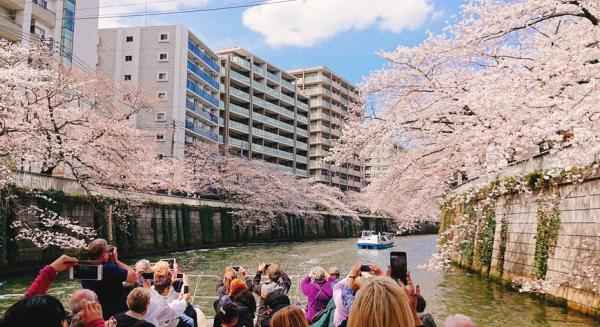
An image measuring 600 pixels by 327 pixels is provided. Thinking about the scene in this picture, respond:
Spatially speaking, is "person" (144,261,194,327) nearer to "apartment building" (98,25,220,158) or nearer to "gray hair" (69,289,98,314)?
"gray hair" (69,289,98,314)

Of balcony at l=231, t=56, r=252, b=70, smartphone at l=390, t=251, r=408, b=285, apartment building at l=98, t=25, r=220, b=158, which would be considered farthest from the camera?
balcony at l=231, t=56, r=252, b=70

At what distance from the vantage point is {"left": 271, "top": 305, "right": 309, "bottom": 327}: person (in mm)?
2821

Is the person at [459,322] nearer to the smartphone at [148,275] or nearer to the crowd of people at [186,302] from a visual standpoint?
the crowd of people at [186,302]

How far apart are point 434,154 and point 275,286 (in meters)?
8.84

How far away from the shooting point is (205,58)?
52219 mm

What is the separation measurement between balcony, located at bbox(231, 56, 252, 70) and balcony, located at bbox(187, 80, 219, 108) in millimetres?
7888

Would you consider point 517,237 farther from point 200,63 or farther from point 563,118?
point 200,63

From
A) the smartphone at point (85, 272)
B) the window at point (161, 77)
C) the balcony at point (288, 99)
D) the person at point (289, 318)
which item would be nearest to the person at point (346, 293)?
the person at point (289, 318)

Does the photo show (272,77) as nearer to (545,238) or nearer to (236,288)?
(545,238)

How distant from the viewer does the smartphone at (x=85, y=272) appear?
12.2ft

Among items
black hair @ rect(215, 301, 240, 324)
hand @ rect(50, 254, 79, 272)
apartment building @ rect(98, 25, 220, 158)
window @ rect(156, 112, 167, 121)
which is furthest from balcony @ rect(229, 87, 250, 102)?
hand @ rect(50, 254, 79, 272)

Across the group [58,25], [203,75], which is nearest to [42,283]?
[58,25]

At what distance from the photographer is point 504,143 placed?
7.01 meters

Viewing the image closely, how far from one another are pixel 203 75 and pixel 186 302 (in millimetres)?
49004
